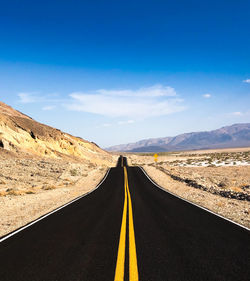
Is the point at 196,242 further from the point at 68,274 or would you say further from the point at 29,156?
the point at 29,156

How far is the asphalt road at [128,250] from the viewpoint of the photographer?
13.1 ft

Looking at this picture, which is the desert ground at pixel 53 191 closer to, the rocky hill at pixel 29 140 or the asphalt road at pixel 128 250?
the asphalt road at pixel 128 250

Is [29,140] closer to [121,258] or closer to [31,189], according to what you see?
[31,189]

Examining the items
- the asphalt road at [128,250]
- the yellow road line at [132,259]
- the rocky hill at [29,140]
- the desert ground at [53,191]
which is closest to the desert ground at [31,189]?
the desert ground at [53,191]

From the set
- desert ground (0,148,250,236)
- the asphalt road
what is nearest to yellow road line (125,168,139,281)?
the asphalt road

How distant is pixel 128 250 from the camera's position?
5016 millimetres

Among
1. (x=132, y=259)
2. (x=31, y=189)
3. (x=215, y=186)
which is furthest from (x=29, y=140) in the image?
(x=132, y=259)

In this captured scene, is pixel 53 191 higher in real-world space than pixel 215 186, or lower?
higher

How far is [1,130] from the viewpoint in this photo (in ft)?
120

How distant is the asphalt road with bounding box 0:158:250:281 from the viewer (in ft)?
13.1

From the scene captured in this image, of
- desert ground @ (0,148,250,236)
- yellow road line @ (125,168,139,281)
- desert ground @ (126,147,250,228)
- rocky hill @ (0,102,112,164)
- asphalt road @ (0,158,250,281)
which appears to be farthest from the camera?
rocky hill @ (0,102,112,164)

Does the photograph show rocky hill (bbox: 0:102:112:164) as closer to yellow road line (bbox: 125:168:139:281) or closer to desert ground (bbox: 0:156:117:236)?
desert ground (bbox: 0:156:117:236)

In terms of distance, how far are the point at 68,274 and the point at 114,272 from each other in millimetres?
936

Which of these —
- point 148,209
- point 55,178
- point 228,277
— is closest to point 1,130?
point 55,178
